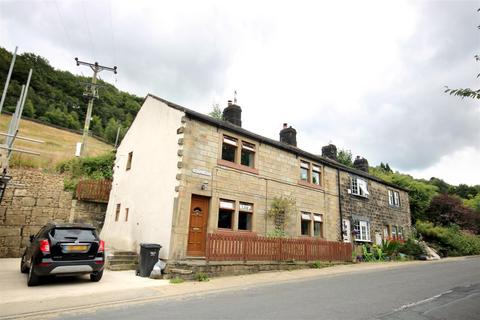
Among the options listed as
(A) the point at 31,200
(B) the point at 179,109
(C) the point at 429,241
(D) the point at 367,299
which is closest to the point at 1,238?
(A) the point at 31,200

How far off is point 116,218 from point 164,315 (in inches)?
465

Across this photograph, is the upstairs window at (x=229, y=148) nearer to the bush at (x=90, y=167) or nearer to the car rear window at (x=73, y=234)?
the car rear window at (x=73, y=234)

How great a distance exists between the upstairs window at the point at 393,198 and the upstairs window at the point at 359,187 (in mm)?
4051

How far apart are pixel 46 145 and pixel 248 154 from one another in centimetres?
2403

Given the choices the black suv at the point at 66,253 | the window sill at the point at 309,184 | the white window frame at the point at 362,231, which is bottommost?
the black suv at the point at 66,253

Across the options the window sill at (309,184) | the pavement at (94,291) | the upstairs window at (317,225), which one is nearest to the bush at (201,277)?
the pavement at (94,291)

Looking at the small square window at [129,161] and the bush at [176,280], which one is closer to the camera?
the bush at [176,280]

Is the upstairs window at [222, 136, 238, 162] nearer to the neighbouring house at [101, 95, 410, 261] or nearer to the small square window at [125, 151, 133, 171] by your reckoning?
the neighbouring house at [101, 95, 410, 261]

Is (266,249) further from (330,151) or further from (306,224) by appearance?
(330,151)

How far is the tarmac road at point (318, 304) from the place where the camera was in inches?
209

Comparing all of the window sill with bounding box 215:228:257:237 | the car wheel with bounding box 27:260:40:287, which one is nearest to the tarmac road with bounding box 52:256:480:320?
the car wheel with bounding box 27:260:40:287

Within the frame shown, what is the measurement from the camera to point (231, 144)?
14.0 m

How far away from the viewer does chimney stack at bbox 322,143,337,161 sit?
912 inches

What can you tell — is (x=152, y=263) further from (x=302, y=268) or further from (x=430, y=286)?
(x=430, y=286)
